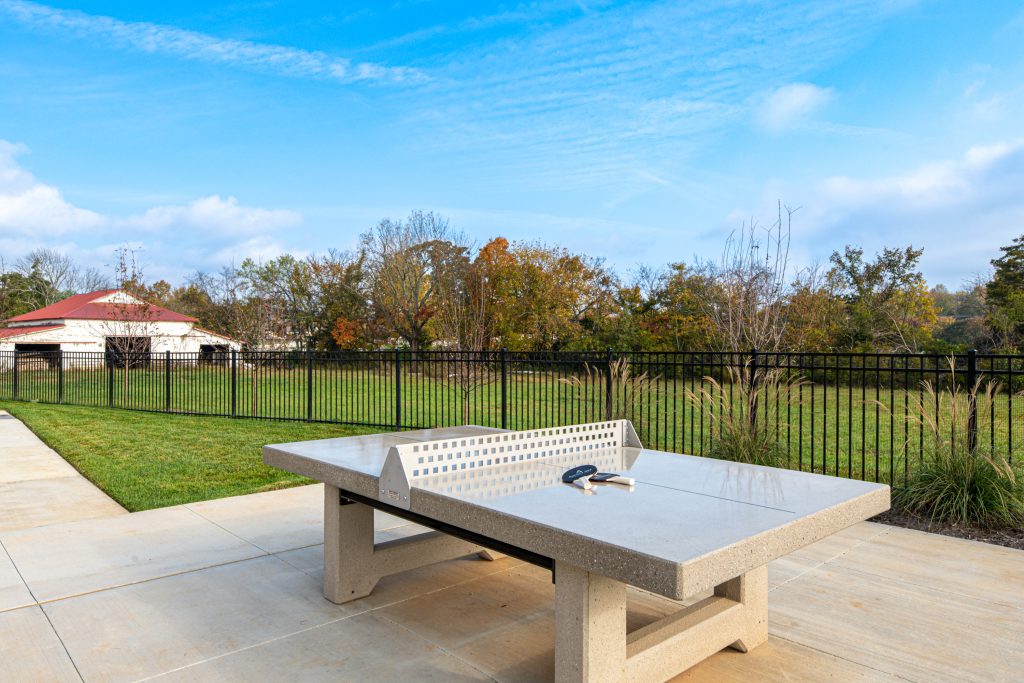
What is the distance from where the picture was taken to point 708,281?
25.0m

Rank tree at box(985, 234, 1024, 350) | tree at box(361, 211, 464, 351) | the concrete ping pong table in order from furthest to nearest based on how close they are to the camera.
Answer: tree at box(361, 211, 464, 351) < tree at box(985, 234, 1024, 350) < the concrete ping pong table

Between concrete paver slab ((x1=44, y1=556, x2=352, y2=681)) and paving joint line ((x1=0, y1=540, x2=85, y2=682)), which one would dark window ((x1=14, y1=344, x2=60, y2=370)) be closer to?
paving joint line ((x1=0, y1=540, x2=85, y2=682))

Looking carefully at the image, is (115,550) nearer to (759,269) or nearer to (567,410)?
(567,410)

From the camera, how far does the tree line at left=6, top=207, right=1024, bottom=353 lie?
22156 millimetres

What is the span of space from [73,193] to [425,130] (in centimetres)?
2276

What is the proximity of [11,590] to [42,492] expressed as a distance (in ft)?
10.6

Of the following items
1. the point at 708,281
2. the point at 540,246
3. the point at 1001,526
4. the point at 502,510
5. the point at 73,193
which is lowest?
the point at 1001,526

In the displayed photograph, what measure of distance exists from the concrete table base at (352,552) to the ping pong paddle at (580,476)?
1.36 meters

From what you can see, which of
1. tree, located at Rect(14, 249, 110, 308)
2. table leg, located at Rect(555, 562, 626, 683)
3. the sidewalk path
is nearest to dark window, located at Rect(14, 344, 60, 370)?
the sidewalk path

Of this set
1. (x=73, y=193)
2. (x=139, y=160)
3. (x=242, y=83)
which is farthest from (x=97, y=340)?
(x=242, y=83)

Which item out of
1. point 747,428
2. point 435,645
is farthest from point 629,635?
point 747,428

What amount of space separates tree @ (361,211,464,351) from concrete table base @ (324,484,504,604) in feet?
90.2

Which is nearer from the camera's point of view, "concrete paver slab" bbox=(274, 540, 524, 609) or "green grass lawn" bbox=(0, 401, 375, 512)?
"concrete paver slab" bbox=(274, 540, 524, 609)

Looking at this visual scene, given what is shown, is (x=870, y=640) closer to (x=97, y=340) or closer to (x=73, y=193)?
(x=73, y=193)
